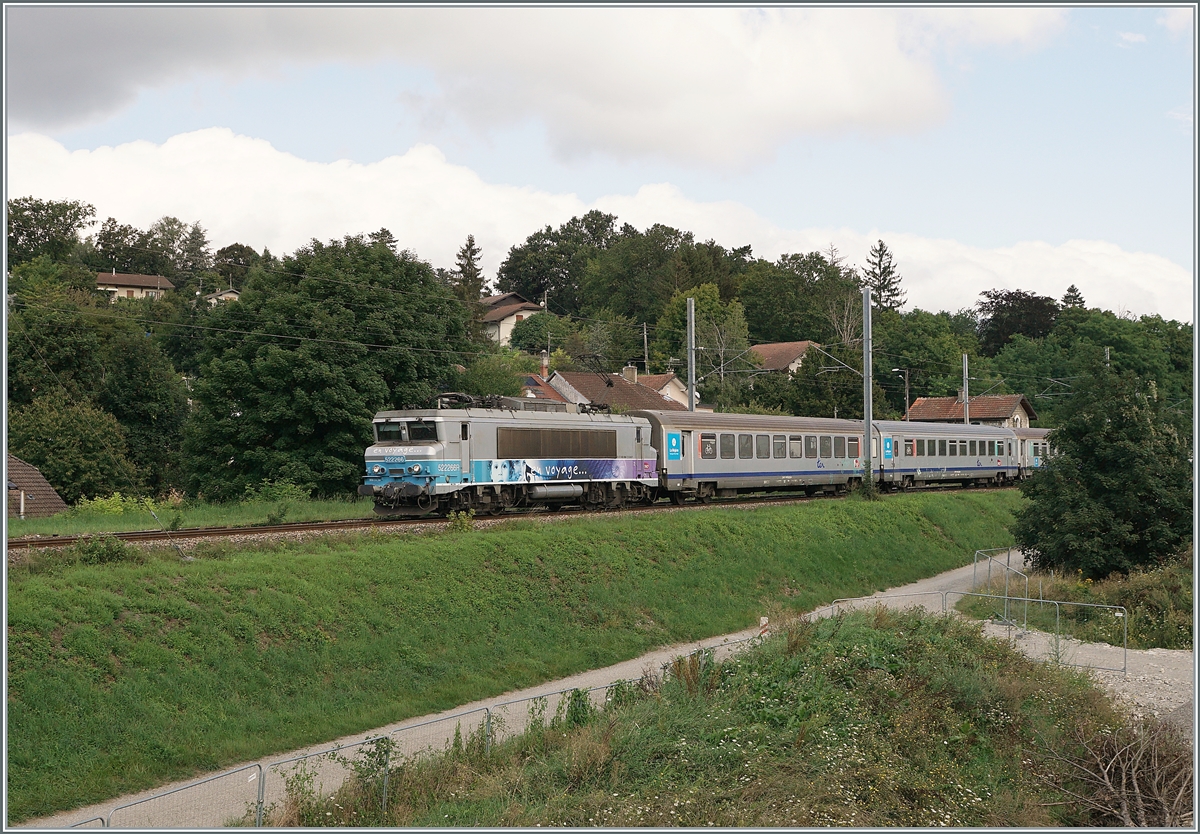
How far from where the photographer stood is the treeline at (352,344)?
42.6 meters

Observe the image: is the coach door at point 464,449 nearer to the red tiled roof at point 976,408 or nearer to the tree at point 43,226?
the red tiled roof at point 976,408

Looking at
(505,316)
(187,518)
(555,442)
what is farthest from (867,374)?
(505,316)

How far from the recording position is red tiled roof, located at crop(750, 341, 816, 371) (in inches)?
3489

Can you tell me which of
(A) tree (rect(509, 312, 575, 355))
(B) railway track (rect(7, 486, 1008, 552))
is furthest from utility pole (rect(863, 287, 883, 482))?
(A) tree (rect(509, 312, 575, 355))

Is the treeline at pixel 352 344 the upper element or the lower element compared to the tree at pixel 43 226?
lower

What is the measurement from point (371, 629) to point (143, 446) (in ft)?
160

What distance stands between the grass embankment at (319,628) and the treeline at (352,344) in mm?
15023

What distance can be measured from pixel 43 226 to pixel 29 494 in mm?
56410

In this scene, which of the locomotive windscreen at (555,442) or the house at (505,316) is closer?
the locomotive windscreen at (555,442)

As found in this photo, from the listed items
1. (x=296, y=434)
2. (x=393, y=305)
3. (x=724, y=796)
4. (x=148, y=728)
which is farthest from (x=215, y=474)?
(x=724, y=796)

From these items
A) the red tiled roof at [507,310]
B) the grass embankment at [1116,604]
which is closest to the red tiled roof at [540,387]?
the grass embankment at [1116,604]

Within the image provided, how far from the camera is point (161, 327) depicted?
247 ft

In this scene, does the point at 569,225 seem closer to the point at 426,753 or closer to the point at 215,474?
the point at 215,474

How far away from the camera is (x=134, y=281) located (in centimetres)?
11656
